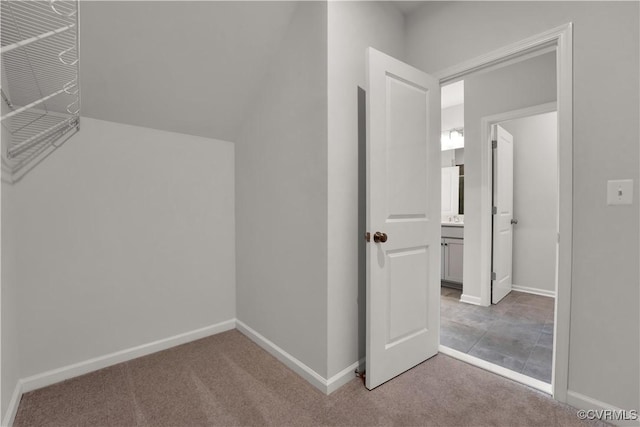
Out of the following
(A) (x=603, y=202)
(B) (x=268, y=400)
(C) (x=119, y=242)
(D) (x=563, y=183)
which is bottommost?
(B) (x=268, y=400)

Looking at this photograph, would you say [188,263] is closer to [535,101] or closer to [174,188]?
[174,188]

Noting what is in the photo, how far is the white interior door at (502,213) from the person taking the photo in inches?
130

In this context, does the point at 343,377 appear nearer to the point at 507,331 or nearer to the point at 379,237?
the point at 379,237

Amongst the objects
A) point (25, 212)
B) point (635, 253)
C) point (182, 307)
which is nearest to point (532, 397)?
point (635, 253)

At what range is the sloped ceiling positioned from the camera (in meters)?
1.68

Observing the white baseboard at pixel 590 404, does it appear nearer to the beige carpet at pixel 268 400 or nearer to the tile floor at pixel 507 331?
the beige carpet at pixel 268 400

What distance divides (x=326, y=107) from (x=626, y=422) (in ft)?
7.25

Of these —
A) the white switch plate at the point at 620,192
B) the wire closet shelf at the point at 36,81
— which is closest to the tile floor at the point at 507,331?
the white switch plate at the point at 620,192

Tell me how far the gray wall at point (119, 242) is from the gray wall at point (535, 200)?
→ 3.56m

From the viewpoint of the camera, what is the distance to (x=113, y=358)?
207cm

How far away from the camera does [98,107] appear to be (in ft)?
6.40

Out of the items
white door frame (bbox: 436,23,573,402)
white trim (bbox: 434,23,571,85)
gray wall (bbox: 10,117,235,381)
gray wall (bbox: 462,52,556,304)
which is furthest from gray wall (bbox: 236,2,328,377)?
gray wall (bbox: 462,52,556,304)

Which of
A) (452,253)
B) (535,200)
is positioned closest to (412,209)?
(452,253)

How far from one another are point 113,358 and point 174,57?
6.84 feet
